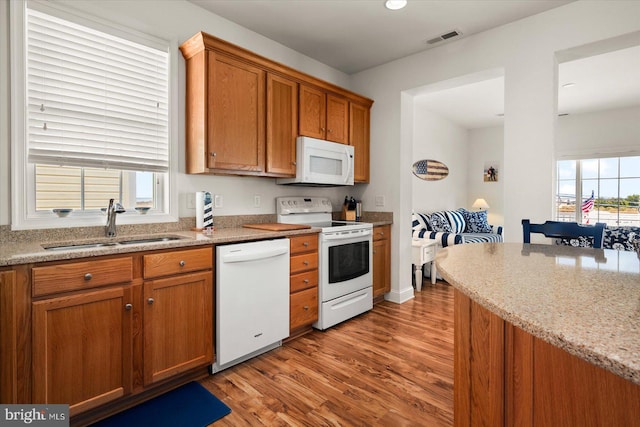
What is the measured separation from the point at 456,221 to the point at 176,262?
5166 mm

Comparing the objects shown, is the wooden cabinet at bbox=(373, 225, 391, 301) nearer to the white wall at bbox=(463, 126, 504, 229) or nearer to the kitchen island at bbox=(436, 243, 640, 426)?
the kitchen island at bbox=(436, 243, 640, 426)

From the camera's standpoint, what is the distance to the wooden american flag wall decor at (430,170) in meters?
5.91

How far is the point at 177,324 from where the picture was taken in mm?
1981

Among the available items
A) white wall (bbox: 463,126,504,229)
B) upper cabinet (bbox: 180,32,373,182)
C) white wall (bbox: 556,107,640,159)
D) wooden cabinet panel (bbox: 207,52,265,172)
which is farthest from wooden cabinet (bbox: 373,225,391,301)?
white wall (bbox: 556,107,640,159)

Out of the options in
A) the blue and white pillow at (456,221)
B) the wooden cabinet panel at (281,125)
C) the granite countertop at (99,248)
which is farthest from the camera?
the blue and white pillow at (456,221)

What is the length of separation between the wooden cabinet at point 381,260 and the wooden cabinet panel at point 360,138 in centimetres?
65

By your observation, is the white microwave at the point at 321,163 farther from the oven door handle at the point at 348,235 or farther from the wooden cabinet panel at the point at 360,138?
the oven door handle at the point at 348,235

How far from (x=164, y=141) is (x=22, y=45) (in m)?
0.91

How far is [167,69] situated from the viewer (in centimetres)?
253

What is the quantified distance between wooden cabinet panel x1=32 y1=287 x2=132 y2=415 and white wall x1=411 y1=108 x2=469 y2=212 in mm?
4900

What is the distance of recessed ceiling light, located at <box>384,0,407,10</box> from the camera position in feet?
8.43

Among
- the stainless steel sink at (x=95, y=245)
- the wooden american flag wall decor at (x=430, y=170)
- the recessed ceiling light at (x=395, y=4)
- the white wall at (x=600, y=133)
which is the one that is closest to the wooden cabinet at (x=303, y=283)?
the stainless steel sink at (x=95, y=245)

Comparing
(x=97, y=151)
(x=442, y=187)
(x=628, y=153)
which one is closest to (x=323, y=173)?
(x=97, y=151)

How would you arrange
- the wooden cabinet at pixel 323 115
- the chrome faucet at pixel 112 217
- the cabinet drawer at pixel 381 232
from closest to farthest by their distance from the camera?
1. the chrome faucet at pixel 112 217
2. the wooden cabinet at pixel 323 115
3. the cabinet drawer at pixel 381 232
